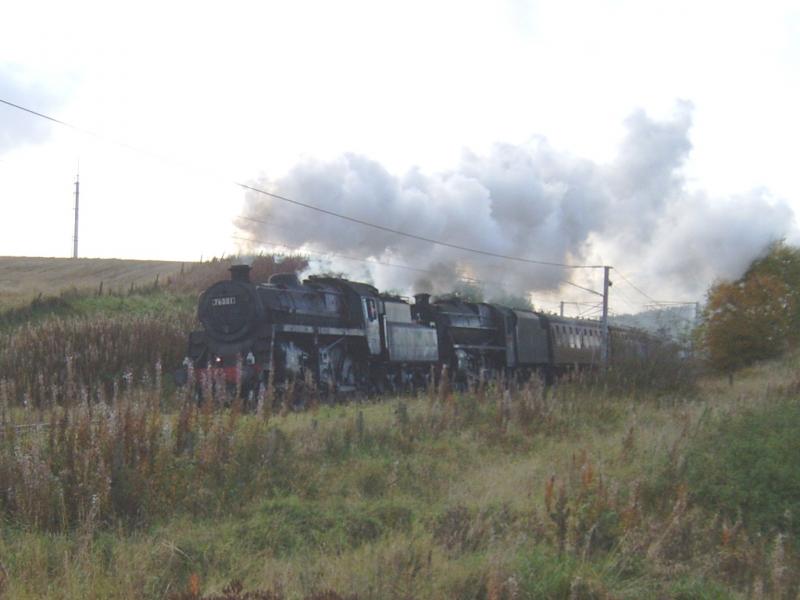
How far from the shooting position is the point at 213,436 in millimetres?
9047

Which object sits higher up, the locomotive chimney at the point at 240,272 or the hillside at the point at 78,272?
the hillside at the point at 78,272

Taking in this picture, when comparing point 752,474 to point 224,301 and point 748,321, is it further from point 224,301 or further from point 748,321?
point 748,321

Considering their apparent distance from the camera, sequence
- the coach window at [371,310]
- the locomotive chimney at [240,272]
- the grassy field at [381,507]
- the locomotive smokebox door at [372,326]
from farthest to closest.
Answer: the coach window at [371,310] → the locomotive smokebox door at [372,326] → the locomotive chimney at [240,272] → the grassy field at [381,507]

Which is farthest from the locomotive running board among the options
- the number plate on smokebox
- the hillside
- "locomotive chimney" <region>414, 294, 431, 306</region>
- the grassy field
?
the hillside

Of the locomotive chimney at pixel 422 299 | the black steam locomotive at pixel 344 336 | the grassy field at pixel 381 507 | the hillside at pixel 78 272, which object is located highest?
the hillside at pixel 78 272

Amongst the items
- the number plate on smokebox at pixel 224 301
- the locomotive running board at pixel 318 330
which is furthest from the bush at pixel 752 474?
the number plate on smokebox at pixel 224 301

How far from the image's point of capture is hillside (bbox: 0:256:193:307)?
42.3 m

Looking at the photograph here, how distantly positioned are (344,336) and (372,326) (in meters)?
1.14

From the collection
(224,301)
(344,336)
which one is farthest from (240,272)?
(344,336)

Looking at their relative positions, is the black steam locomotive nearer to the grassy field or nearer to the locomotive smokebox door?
the locomotive smokebox door

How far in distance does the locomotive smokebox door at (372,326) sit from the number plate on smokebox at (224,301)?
136 inches

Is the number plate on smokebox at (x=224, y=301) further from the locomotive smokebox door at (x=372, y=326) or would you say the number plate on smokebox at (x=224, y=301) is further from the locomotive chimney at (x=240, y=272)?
the locomotive smokebox door at (x=372, y=326)

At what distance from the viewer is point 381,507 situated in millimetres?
8656

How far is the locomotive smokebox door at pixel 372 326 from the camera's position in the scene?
20.5 metres
